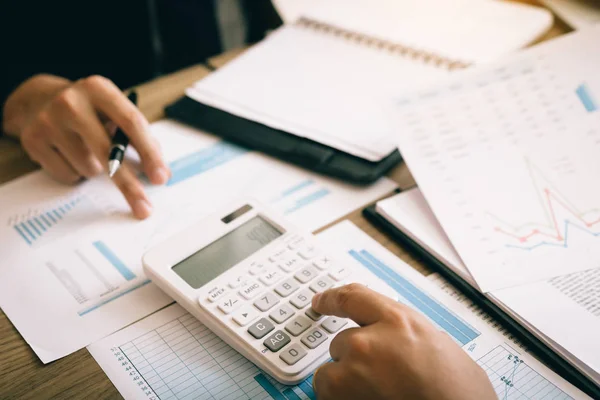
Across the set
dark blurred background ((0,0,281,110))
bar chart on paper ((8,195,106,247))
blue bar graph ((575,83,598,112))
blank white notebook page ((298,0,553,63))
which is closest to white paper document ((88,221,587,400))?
bar chart on paper ((8,195,106,247))

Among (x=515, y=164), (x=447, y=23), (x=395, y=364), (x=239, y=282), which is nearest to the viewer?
(x=395, y=364)

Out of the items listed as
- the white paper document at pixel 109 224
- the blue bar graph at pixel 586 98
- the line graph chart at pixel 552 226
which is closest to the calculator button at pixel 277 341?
the white paper document at pixel 109 224

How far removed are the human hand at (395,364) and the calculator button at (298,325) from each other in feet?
0.12

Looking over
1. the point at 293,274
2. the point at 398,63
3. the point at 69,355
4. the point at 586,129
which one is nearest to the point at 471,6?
the point at 398,63

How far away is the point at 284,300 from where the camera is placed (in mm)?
483

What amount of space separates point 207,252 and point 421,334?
0.22 meters

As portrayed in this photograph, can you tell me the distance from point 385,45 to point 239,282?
0.51 metres

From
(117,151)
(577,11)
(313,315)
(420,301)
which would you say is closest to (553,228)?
(420,301)

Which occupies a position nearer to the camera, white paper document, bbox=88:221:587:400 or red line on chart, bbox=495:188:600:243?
white paper document, bbox=88:221:587:400

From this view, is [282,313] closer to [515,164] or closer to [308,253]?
[308,253]

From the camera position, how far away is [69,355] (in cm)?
48

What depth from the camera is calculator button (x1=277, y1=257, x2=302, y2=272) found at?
51cm

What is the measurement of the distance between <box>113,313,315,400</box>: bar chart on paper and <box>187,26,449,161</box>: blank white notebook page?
30 cm

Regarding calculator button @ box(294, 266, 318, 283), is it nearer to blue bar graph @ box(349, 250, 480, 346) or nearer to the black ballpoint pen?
blue bar graph @ box(349, 250, 480, 346)
